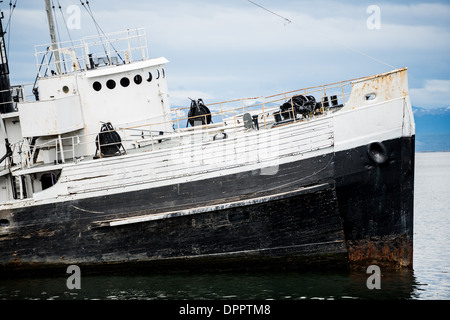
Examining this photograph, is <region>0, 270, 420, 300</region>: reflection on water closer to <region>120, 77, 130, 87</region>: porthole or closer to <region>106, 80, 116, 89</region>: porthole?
<region>106, 80, 116, 89</region>: porthole

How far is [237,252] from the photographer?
16.2 metres

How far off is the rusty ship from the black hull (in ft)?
0.09

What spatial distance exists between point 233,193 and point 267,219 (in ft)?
3.65

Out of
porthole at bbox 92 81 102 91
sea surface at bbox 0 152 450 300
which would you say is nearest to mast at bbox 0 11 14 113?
porthole at bbox 92 81 102 91

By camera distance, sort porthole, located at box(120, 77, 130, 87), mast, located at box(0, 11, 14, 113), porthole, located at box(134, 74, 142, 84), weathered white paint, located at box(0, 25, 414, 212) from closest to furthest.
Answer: weathered white paint, located at box(0, 25, 414, 212) → porthole, located at box(120, 77, 130, 87) → porthole, located at box(134, 74, 142, 84) → mast, located at box(0, 11, 14, 113)

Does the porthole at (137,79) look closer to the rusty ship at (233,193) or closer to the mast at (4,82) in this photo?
the rusty ship at (233,193)

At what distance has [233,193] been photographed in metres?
16.0

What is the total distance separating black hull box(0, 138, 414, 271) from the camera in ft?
51.1

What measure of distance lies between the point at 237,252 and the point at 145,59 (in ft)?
23.9

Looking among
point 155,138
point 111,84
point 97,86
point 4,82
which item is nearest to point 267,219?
point 155,138

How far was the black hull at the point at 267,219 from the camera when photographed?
51.1 feet

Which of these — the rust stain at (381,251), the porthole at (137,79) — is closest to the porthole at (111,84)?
the porthole at (137,79)

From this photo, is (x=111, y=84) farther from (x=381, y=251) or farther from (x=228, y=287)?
(x=381, y=251)

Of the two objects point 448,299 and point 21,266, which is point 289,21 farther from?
point 21,266
